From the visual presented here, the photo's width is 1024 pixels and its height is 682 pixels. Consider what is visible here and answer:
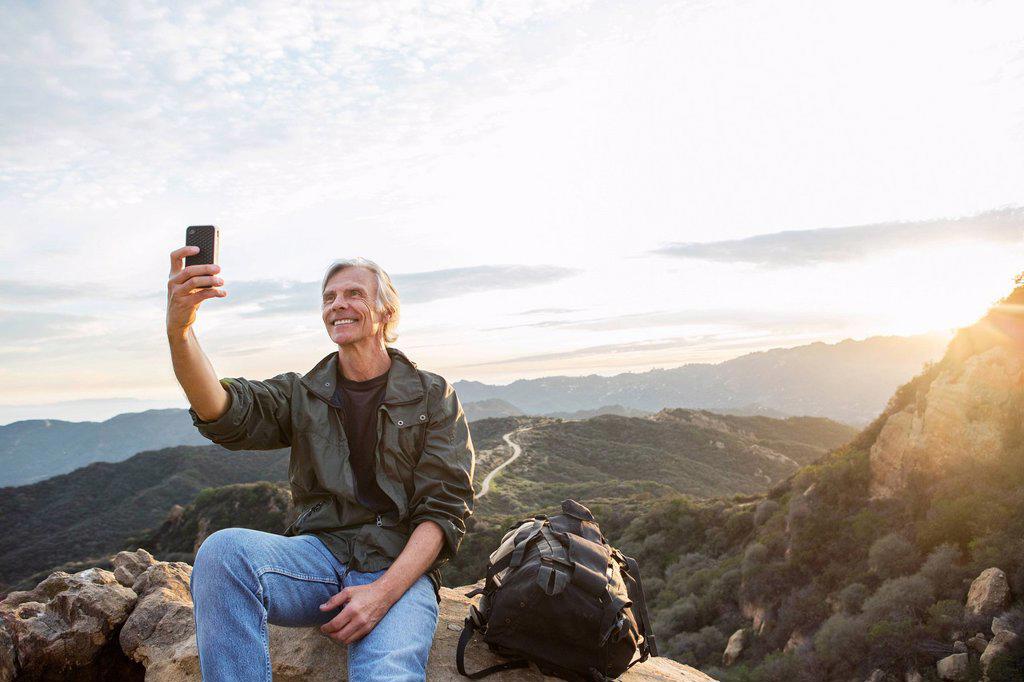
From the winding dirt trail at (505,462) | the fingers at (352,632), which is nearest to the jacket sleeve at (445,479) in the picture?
the fingers at (352,632)

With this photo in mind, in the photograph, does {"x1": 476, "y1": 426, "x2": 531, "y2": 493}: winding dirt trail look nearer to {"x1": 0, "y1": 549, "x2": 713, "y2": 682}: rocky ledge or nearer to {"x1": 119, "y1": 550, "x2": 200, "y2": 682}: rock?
{"x1": 119, "y1": 550, "x2": 200, "y2": 682}: rock

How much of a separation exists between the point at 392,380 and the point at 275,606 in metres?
1.28

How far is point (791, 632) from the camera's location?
10953mm

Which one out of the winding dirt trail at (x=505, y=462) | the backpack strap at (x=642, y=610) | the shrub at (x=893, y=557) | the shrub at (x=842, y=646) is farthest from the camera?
the winding dirt trail at (x=505, y=462)

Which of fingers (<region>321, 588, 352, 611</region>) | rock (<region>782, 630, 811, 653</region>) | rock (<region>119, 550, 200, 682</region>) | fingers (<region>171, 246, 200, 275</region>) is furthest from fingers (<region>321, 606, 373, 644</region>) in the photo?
rock (<region>782, 630, 811, 653</region>)

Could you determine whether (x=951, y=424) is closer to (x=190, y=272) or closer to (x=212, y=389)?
(x=212, y=389)

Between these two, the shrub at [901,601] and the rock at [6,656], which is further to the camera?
the shrub at [901,601]

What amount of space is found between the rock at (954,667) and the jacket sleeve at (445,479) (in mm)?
7339

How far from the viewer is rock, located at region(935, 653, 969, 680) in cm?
701

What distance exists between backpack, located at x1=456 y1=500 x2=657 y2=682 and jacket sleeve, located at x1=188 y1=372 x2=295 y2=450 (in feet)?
4.82

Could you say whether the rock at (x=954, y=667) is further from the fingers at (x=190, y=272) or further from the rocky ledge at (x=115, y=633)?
the fingers at (x=190, y=272)

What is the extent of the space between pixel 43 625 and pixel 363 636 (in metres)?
2.84

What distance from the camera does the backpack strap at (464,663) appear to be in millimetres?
3068

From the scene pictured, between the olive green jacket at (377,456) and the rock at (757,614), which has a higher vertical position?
the olive green jacket at (377,456)
